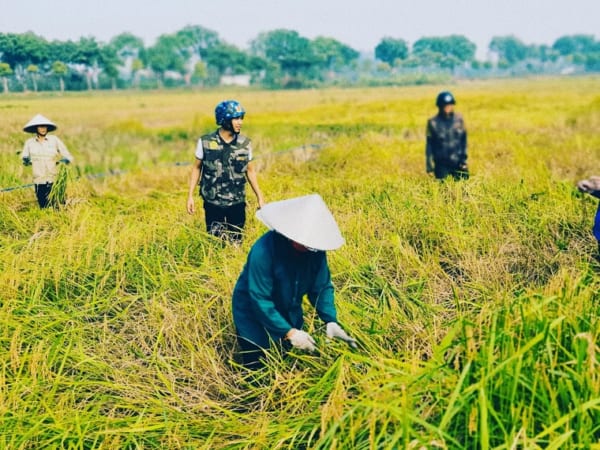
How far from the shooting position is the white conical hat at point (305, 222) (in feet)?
7.56

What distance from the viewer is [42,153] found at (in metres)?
5.60

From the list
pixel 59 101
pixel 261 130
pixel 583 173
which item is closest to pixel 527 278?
pixel 583 173

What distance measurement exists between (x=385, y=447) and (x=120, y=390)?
1.40m

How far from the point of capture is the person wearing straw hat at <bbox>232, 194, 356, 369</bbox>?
2344 millimetres

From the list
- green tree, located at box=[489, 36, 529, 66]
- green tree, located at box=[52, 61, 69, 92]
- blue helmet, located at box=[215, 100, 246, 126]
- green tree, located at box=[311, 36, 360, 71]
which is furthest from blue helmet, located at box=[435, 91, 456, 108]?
green tree, located at box=[489, 36, 529, 66]

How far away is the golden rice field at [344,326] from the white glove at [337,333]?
7cm

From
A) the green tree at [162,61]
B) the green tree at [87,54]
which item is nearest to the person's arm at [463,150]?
the green tree at [87,54]

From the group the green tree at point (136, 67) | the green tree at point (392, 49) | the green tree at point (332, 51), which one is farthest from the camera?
the green tree at point (392, 49)

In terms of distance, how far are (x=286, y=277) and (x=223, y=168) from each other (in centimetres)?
197

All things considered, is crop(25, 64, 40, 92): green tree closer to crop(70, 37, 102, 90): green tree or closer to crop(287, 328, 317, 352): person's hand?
crop(70, 37, 102, 90): green tree

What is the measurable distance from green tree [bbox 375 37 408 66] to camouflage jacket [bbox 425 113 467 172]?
4543 inches

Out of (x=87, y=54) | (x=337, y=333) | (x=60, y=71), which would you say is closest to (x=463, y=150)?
(x=337, y=333)

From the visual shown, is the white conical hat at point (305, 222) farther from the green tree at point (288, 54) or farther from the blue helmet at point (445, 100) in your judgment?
the green tree at point (288, 54)

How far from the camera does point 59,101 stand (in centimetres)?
1453
